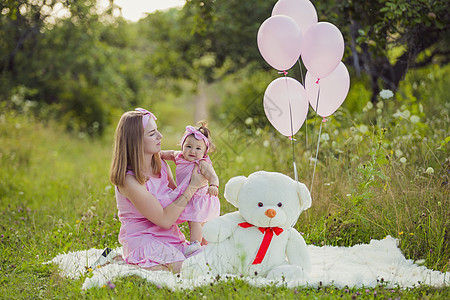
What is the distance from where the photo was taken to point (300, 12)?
3506mm

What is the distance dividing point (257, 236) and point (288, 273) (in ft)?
0.94

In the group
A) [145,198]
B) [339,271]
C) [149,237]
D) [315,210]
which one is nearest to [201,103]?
[315,210]

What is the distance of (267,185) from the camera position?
293cm

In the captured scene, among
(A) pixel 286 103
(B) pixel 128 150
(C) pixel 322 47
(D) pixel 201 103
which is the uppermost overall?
(C) pixel 322 47

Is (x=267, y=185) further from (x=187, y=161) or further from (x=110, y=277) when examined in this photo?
(x=110, y=277)

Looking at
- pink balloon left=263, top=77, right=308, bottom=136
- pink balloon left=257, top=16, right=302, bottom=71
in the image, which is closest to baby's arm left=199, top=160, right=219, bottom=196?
pink balloon left=263, top=77, right=308, bottom=136

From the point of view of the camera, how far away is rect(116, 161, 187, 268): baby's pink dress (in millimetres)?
3184

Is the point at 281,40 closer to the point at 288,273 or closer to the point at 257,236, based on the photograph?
the point at 257,236

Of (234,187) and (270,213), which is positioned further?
(234,187)

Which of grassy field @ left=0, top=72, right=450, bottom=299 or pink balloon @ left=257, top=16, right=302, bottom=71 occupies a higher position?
pink balloon @ left=257, top=16, right=302, bottom=71

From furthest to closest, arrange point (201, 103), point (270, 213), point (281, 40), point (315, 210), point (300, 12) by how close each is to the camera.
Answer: point (201, 103) < point (315, 210) < point (300, 12) < point (281, 40) < point (270, 213)

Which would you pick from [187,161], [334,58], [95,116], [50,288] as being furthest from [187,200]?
[95,116]

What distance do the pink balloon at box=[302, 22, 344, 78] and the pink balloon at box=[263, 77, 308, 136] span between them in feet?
0.68

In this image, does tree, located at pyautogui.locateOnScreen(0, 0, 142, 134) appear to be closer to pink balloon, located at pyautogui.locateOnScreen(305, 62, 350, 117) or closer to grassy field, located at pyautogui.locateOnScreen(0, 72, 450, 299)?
grassy field, located at pyautogui.locateOnScreen(0, 72, 450, 299)
